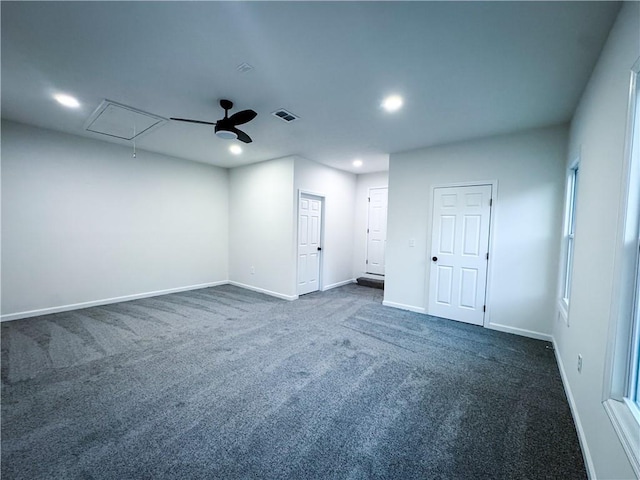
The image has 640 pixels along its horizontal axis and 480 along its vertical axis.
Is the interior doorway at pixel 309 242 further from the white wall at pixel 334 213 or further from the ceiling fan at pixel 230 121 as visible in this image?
the ceiling fan at pixel 230 121

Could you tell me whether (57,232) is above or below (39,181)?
below

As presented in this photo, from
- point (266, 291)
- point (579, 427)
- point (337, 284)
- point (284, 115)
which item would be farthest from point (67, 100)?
point (579, 427)

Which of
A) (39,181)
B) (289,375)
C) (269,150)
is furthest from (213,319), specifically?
(39,181)

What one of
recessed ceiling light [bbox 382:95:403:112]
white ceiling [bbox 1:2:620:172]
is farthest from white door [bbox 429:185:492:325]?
recessed ceiling light [bbox 382:95:403:112]

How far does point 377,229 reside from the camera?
20.3 feet

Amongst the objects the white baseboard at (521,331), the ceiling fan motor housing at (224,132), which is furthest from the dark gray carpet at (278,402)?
the ceiling fan motor housing at (224,132)

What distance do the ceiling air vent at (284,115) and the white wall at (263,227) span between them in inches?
63.5

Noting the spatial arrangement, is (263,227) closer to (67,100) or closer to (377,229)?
(377,229)

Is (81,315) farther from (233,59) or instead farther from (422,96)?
(422,96)

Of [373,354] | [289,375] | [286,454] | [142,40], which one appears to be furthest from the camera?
[373,354]

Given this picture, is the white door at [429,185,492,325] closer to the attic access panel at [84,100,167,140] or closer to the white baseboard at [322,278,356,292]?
the white baseboard at [322,278,356,292]

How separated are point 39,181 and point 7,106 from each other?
111cm

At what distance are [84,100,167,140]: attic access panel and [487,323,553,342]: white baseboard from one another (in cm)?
531

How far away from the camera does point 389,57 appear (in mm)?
2025
